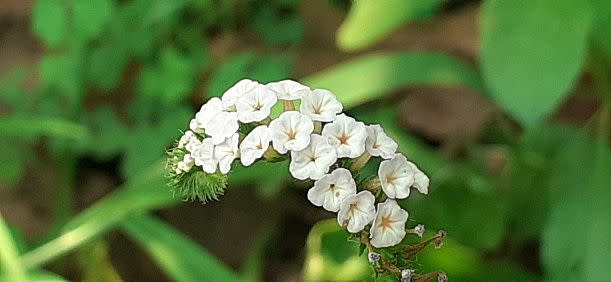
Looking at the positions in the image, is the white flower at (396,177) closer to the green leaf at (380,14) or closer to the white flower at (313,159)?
the white flower at (313,159)

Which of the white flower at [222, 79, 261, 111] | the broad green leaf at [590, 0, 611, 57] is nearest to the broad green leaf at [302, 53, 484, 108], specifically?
the broad green leaf at [590, 0, 611, 57]

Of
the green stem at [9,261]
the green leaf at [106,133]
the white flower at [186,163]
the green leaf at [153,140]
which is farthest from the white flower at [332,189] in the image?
the green leaf at [106,133]

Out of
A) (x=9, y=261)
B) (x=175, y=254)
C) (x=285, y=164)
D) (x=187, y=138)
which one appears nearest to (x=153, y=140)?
(x=175, y=254)

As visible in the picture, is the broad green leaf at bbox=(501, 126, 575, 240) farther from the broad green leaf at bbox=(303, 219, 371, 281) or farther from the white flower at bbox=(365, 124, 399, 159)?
the white flower at bbox=(365, 124, 399, 159)

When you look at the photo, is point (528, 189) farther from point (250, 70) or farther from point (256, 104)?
point (256, 104)

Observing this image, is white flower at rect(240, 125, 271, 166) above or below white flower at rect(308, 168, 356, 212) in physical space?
above

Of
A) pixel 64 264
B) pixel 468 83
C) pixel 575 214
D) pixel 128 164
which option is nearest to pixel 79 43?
pixel 128 164

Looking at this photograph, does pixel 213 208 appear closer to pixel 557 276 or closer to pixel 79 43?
pixel 79 43
